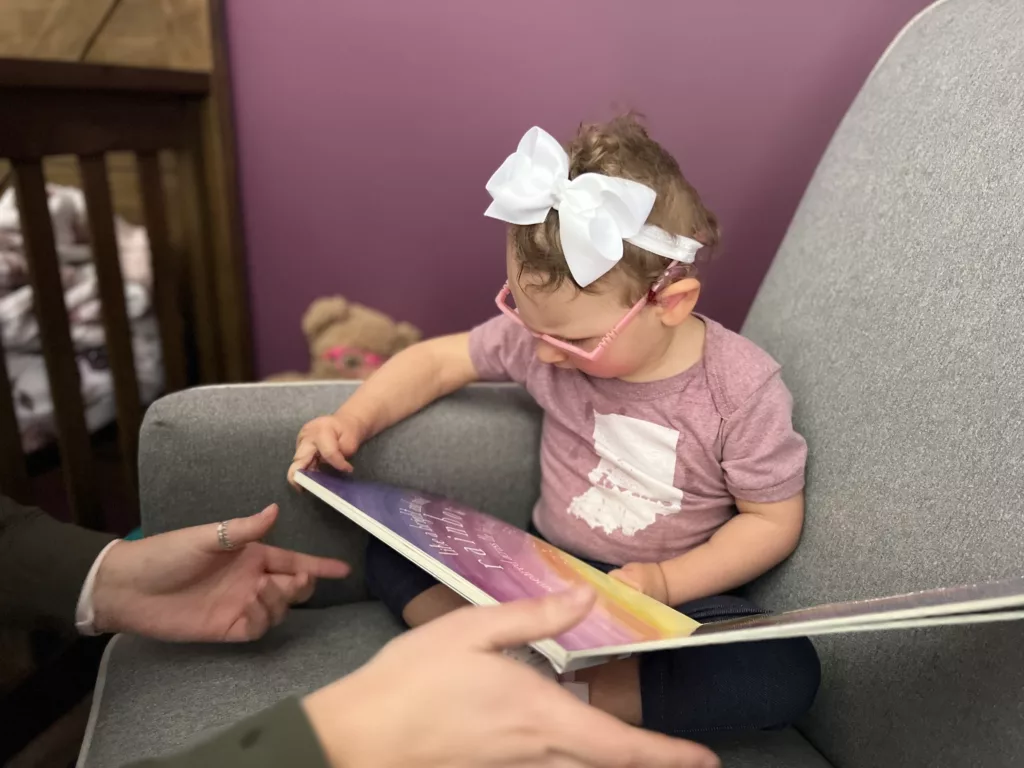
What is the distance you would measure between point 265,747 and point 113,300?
3.19 ft

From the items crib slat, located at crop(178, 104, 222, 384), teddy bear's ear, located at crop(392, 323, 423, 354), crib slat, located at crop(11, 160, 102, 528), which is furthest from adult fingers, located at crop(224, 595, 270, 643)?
crib slat, located at crop(178, 104, 222, 384)

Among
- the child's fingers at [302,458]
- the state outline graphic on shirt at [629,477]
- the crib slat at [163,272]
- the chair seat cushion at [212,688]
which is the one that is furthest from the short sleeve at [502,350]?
the crib slat at [163,272]

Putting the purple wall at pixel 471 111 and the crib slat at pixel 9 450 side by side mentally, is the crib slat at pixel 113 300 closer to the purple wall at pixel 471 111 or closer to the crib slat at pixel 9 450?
the crib slat at pixel 9 450

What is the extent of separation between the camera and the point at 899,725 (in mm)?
641

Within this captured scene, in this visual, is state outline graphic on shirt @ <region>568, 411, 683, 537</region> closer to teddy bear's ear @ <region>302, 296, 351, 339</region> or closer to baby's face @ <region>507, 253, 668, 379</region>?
baby's face @ <region>507, 253, 668, 379</region>

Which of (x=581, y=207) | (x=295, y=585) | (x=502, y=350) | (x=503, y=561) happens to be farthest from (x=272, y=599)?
(x=581, y=207)

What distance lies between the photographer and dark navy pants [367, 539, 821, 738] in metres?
0.68

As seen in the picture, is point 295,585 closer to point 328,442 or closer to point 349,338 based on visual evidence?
point 328,442

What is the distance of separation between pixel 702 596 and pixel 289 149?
1069 mm

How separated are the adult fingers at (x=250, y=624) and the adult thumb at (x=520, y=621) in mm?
392

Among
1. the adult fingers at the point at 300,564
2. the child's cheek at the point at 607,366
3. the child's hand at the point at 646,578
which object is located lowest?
the adult fingers at the point at 300,564

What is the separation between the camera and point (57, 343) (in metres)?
1.08

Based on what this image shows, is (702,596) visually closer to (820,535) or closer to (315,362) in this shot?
(820,535)

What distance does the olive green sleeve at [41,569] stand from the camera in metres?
0.74
